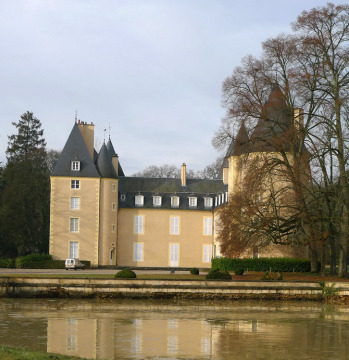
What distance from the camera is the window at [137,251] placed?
166ft

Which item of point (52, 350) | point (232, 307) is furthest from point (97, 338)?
point (232, 307)

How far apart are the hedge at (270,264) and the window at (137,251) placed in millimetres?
14326

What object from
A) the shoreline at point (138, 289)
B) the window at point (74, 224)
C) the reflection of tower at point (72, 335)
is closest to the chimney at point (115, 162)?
the window at point (74, 224)

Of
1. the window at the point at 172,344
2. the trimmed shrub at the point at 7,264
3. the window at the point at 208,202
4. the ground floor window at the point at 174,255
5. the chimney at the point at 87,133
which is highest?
the chimney at the point at 87,133

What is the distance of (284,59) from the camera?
32531mm

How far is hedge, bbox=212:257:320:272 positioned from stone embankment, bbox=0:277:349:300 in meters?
9.53

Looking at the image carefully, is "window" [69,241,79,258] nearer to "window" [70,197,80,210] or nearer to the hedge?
"window" [70,197,80,210]

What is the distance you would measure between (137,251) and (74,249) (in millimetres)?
5141

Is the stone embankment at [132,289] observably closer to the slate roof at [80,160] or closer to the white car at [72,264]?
the white car at [72,264]

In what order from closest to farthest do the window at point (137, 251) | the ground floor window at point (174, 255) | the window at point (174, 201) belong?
1. the window at point (137, 251)
2. the ground floor window at point (174, 255)
3. the window at point (174, 201)

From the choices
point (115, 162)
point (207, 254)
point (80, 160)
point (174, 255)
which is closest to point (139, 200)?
point (115, 162)

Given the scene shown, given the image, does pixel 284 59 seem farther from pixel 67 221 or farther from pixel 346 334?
pixel 67 221

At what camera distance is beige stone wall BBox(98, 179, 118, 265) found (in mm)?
48344

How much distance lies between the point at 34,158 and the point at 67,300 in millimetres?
30613
